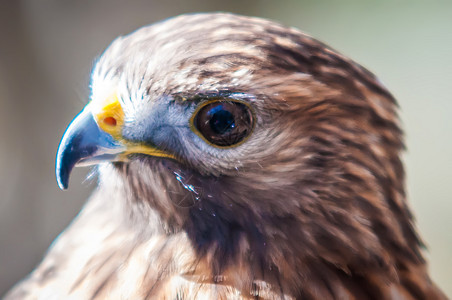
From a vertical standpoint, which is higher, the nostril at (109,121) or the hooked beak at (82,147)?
the nostril at (109,121)

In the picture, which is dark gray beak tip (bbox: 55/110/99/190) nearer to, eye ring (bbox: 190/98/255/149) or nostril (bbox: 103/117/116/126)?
nostril (bbox: 103/117/116/126)

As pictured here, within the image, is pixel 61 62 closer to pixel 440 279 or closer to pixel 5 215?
pixel 5 215

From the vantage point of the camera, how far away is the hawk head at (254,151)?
0.92 meters

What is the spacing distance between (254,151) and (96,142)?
296 millimetres

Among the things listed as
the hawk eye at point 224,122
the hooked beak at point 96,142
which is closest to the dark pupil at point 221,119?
the hawk eye at point 224,122

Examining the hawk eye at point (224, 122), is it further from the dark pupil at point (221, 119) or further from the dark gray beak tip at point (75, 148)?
the dark gray beak tip at point (75, 148)

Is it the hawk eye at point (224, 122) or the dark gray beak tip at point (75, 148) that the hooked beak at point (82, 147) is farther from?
the hawk eye at point (224, 122)

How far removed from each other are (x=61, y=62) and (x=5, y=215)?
801mm

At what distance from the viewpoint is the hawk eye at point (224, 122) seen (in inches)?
35.7

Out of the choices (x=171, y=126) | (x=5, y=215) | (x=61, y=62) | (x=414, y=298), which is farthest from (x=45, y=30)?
(x=414, y=298)

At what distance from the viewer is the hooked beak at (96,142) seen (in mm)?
928

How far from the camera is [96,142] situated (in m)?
0.94

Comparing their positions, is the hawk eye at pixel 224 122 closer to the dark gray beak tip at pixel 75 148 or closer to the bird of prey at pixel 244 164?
the bird of prey at pixel 244 164

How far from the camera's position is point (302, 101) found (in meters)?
0.95
